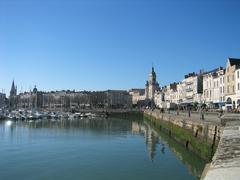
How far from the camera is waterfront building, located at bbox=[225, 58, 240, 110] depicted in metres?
59.6

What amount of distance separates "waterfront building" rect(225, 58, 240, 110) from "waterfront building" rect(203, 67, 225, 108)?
2526 millimetres

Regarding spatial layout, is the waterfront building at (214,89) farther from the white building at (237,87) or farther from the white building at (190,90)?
the white building at (190,90)

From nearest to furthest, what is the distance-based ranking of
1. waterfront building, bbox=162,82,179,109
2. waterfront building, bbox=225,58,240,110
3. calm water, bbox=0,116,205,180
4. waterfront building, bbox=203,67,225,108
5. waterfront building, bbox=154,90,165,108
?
calm water, bbox=0,116,205,180, waterfront building, bbox=225,58,240,110, waterfront building, bbox=203,67,225,108, waterfront building, bbox=162,82,179,109, waterfront building, bbox=154,90,165,108

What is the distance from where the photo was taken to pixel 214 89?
239 ft

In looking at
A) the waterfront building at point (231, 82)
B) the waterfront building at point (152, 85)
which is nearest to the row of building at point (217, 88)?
the waterfront building at point (231, 82)

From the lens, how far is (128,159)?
90.6 ft

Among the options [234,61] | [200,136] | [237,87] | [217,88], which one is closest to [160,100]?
[217,88]

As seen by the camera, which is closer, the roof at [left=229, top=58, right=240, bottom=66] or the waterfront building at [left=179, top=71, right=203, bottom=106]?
the roof at [left=229, top=58, right=240, bottom=66]

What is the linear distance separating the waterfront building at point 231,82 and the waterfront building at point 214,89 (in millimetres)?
2526

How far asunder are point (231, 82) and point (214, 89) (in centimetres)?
1101

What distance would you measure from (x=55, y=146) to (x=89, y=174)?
50.1ft

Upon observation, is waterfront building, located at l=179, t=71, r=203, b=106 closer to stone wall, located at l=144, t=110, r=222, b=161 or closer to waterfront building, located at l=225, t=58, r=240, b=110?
waterfront building, located at l=225, t=58, r=240, b=110

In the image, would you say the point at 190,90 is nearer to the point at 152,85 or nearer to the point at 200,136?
the point at 200,136

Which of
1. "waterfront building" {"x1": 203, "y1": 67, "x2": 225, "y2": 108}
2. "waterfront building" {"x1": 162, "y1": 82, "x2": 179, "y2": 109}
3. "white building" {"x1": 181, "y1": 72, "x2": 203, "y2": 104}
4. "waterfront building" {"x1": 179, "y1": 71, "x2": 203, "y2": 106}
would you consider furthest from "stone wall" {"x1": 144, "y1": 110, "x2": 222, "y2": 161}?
"waterfront building" {"x1": 162, "y1": 82, "x2": 179, "y2": 109}
